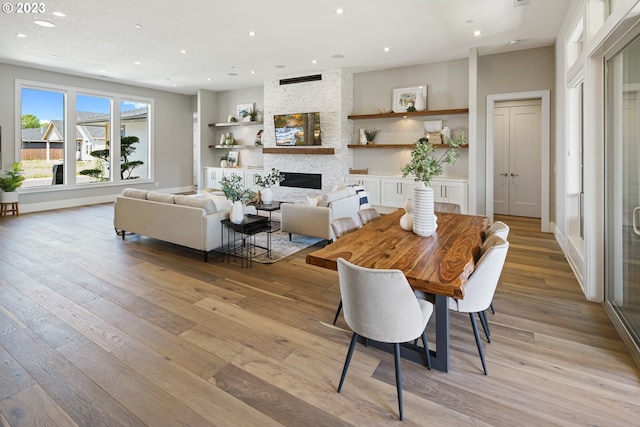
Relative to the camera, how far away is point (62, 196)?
8.30 metres

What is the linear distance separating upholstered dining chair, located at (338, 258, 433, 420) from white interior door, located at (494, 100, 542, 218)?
Answer: 654cm

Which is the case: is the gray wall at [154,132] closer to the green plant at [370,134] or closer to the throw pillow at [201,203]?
the throw pillow at [201,203]

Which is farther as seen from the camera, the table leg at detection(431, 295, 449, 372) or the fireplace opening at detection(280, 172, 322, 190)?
the fireplace opening at detection(280, 172, 322, 190)

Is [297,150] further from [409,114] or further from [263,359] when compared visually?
[263,359]

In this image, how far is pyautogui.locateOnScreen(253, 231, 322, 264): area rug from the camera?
446 cm

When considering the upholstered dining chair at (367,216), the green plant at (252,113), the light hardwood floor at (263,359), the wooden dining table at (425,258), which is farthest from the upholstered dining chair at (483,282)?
the green plant at (252,113)

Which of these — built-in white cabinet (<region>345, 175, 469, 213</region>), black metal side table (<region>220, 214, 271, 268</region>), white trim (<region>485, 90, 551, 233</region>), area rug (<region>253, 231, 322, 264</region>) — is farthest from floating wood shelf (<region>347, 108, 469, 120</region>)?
black metal side table (<region>220, 214, 271, 268</region>)

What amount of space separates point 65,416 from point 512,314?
3145mm

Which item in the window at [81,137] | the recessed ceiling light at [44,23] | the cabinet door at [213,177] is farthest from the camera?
Result: the cabinet door at [213,177]

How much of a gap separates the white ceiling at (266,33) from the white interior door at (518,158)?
154 cm

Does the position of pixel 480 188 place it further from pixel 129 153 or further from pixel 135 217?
pixel 129 153

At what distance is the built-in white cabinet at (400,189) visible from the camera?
6402mm

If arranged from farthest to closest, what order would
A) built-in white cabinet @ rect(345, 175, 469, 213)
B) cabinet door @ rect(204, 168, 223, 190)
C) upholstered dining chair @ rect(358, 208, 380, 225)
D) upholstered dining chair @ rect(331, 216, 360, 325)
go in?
cabinet door @ rect(204, 168, 223, 190) < built-in white cabinet @ rect(345, 175, 469, 213) < upholstered dining chair @ rect(358, 208, 380, 225) < upholstered dining chair @ rect(331, 216, 360, 325)

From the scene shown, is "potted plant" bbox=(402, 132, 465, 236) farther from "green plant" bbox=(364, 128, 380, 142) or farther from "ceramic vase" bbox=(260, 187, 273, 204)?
"green plant" bbox=(364, 128, 380, 142)
